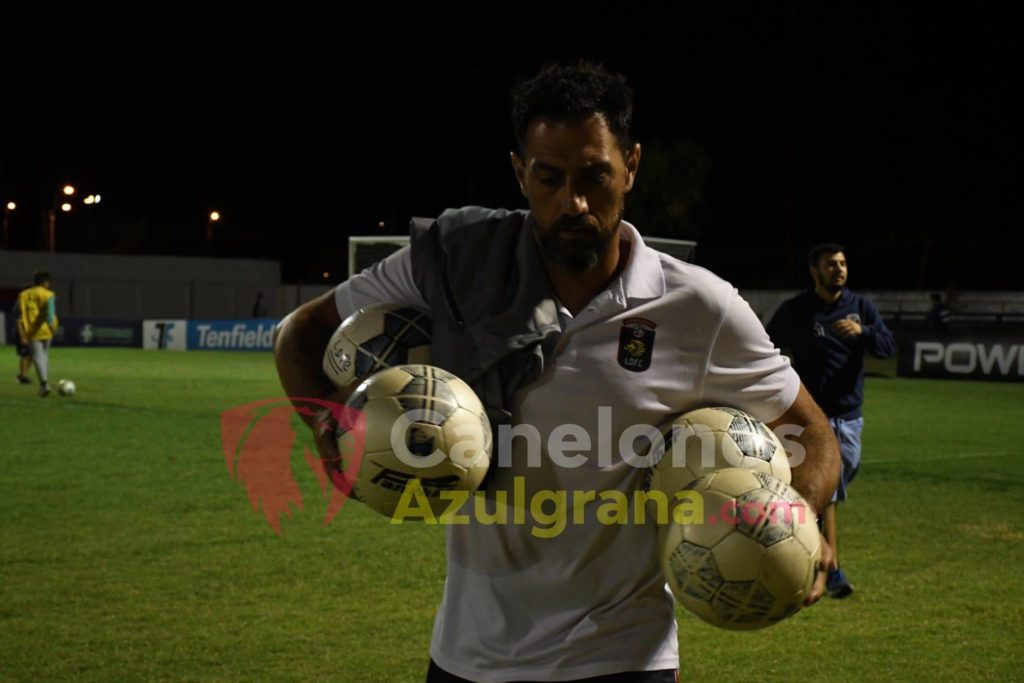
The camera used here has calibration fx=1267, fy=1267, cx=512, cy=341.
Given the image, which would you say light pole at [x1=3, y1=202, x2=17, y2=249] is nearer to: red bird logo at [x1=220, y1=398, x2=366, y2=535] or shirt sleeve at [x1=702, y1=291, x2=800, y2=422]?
red bird logo at [x1=220, y1=398, x2=366, y2=535]

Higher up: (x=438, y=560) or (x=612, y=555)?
(x=612, y=555)

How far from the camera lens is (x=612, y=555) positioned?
9.89 feet

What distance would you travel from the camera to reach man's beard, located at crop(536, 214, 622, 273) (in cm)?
289

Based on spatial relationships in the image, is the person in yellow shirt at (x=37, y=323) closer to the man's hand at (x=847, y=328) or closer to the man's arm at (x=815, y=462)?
the man's hand at (x=847, y=328)

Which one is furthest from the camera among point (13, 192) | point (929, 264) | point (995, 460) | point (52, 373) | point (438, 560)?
point (13, 192)

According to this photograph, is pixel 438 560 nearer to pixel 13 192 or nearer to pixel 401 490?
pixel 401 490

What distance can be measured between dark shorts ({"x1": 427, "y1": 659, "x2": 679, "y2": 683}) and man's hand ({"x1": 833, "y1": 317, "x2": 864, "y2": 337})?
5.52m

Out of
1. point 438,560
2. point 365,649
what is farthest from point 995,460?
point 365,649

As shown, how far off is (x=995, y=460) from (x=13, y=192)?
5829cm

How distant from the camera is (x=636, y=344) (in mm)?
3018

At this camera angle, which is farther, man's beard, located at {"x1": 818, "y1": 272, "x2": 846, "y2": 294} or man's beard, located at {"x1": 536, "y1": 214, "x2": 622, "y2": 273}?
man's beard, located at {"x1": 818, "y1": 272, "x2": 846, "y2": 294}

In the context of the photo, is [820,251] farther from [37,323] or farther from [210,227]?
[210,227]

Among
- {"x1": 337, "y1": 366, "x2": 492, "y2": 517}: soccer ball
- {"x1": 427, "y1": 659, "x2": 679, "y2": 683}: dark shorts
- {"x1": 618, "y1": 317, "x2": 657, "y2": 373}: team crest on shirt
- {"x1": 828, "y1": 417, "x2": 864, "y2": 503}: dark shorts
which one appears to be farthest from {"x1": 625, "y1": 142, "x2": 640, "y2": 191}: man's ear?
{"x1": 828, "y1": 417, "x2": 864, "y2": 503}: dark shorts

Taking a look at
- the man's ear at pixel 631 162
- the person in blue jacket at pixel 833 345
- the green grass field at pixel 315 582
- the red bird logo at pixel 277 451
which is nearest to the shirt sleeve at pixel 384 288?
the red bird logo at pixel 277 451
